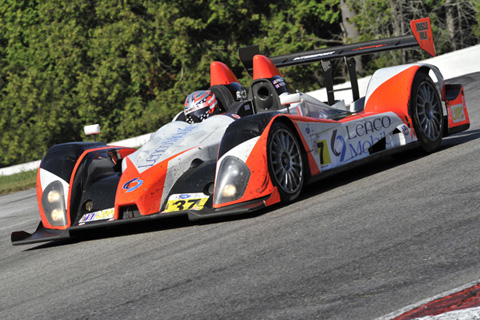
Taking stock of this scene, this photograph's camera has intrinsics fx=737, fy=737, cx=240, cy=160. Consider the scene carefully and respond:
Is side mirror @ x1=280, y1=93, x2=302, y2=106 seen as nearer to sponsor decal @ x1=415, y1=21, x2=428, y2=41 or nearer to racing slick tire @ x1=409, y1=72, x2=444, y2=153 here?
racing slick tire @ x1=409, y1=72, x2=444, y2=153

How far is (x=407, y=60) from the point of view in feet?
79.9

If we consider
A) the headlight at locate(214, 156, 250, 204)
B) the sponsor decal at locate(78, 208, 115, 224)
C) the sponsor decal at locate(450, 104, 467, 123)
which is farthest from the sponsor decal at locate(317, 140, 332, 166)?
the sponsor decal at locate(450, 104, 467, 123)

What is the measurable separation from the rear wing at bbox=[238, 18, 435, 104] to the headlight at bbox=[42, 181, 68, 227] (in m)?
3.29

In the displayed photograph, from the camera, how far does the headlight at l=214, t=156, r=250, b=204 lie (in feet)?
19.3

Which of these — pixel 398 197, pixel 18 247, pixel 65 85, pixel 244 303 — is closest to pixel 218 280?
pixel 244 303

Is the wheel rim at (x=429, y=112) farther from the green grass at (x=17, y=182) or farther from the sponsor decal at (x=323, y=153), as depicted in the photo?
the green grass at (x=17, y=182)

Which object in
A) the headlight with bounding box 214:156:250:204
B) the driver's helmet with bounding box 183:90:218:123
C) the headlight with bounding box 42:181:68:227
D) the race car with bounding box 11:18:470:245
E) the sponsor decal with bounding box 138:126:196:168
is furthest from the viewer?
the driver's helmet with bounding box 183:90:218:123

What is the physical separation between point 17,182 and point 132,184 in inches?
438

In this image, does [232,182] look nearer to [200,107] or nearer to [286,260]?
[286,260]

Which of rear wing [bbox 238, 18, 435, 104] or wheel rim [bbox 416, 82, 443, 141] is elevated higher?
rear wing [bbox 238, 18, 435, 104]

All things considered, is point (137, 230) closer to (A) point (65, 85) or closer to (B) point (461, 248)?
(B) point (461, 248)

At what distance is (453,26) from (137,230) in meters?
19.8

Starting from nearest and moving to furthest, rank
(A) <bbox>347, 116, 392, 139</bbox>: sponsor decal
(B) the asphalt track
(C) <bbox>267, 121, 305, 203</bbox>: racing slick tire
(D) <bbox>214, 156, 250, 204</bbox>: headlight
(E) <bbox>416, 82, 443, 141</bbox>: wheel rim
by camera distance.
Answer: (B) the asphalt track, (D) <bbox>214, 156, 250, 204</bbox>: headlight, (C) <bbox>267, 121, 305, 203</bbox>: racing slick tire, (A) <bbox>347, 116, 392, 139</bbox>: sponsor decal, (E) <bbox>416, 82, 443, 141</bbox>: wheel rim

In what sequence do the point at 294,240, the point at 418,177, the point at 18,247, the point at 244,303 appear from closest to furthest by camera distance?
1. the point at 244,303
2. the point at 294,240
3. the point at 418,177
4. the point at 18,247
